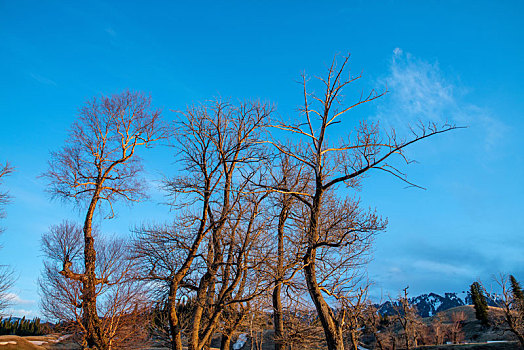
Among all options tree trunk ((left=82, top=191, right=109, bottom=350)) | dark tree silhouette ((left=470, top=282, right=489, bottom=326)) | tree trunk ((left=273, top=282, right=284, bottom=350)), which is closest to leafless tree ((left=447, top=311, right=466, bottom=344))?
dark tree silhouette ((left=470, top=282, right=489, bottom=326))

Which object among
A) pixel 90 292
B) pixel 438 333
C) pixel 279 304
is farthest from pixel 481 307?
pixel 90 292

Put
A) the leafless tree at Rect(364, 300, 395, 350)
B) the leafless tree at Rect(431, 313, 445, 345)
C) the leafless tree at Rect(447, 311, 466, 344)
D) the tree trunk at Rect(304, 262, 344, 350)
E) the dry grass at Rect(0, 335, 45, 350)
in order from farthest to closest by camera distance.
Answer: the leafless tree at Rect(447, 311, 466, 344) → the leafless tree at Rect(431, 313, 445, 345) → the dry grass at Rect(0, 335, 45, 350) → the leafless tree at Rect(364, 300, 395, 350) → the tree trunk at Rect(304, 262, 344, 350)

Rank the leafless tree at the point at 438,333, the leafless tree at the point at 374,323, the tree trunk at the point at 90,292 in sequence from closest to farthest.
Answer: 1. the tree trunk at the point at 90,292
2. the leafless tree at the point at 374,323
3. the leafless tree at the point at 438,333

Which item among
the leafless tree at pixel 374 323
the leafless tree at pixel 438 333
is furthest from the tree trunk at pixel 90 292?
the leafless tree at pixel 438 333

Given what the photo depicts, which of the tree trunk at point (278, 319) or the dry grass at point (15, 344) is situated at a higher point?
the tree trunk at point (278, 319)

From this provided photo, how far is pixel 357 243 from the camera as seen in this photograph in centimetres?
927

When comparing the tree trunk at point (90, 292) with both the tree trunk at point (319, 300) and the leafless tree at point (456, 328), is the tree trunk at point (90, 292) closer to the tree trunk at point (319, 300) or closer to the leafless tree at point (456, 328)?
the tree trunk at point (319, 300)

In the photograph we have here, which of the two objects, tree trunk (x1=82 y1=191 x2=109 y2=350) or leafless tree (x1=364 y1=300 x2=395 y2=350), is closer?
tree trunk (x1=82 y1=191 x2=109 y2=350)

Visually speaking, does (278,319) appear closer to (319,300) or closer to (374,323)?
(319,300)

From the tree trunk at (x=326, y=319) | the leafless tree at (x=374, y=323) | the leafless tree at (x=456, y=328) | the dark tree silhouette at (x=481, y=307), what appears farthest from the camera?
the dark tree silhouette at (x=481, y=307)

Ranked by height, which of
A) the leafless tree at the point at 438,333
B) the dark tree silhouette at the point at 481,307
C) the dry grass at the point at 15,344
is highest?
the dark tree silhouette at the point at 481,307

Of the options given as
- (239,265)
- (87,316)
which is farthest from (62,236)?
A: (239,265)

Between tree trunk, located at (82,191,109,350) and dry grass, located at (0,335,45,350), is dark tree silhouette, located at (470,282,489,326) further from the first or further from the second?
tree trunk, located at (82,191,109,350)

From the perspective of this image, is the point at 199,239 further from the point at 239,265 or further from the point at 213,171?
the point at 213,171
